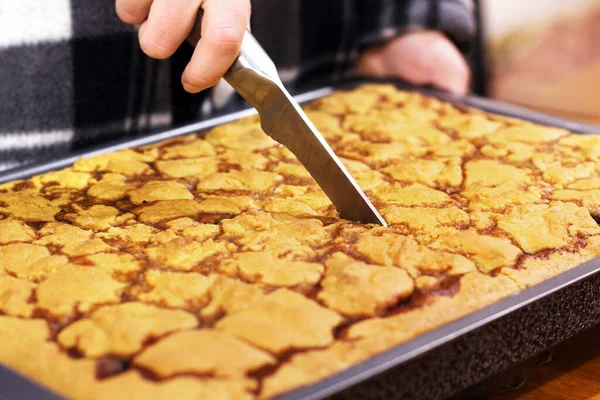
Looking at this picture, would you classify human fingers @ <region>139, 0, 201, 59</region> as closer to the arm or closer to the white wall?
the arm

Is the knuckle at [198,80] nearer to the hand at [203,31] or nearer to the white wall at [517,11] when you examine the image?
the hand at [203,31]

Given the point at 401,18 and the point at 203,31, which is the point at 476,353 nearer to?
the point at 203,31

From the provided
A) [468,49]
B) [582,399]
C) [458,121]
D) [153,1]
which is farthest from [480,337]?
[468,49]

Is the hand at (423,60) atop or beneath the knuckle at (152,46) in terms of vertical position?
beneath

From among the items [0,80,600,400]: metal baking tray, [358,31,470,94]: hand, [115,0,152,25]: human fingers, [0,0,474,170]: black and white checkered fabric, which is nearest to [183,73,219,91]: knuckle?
[115,0,152,25]: human fingers

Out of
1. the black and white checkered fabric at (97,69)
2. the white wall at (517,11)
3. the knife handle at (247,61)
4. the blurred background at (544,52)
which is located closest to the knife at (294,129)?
the knife handle at (247,61)

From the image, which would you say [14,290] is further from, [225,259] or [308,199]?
[308,199]
